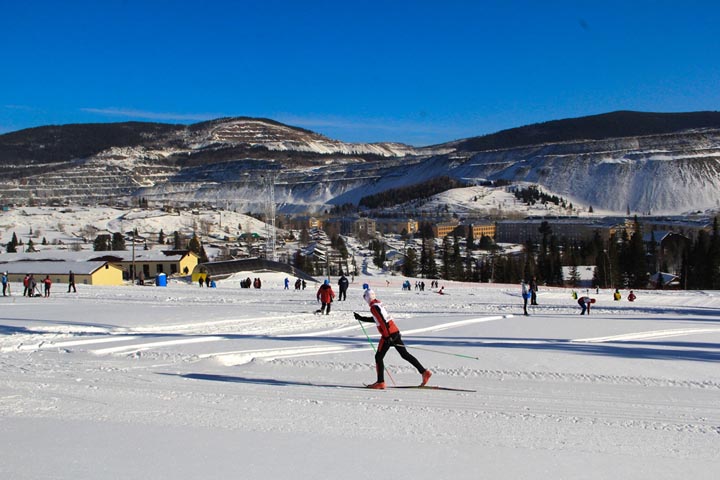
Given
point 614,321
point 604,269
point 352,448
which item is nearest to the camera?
point 352,448

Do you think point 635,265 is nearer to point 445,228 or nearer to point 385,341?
point 385,341

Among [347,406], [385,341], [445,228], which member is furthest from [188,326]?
[445,228]

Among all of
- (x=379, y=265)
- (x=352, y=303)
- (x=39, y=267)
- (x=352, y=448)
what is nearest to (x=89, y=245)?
(x=379, y=265)

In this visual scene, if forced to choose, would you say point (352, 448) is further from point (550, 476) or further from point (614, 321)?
point (614, 321)

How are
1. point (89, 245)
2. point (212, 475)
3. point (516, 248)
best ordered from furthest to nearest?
point (516, 248) → point (89, 245) → point (212, 475)

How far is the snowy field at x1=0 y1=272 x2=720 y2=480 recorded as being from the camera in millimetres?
5090

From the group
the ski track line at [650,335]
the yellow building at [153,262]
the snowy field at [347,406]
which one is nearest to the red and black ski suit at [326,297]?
the snowy field at [347,406]

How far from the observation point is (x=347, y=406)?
7094mm

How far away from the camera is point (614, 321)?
17.6 m

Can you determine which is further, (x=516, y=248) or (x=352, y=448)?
(x=516, y=248)

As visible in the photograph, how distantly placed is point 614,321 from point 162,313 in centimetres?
1285

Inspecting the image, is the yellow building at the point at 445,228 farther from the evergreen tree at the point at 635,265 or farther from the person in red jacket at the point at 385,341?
the person in red jacket at the point at 385,341

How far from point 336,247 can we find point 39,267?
2421 inches

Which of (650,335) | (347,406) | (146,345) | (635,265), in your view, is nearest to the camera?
(347,406)
